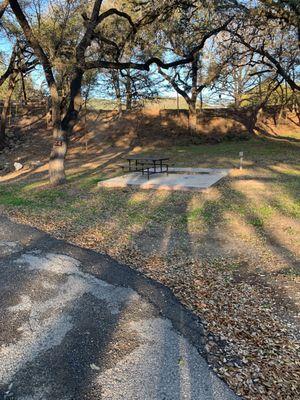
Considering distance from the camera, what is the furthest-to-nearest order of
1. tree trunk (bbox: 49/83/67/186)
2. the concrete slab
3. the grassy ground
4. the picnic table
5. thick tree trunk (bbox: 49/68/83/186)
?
the picnic table → tree trunk (bbox: 49/83/67/186) → thick tree trunk (bbox: 49/68/83/186) → the concrete slab → the grassy ground

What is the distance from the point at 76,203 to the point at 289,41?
10.0 metres

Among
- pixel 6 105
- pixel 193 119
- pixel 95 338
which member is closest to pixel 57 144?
pixel 95 338

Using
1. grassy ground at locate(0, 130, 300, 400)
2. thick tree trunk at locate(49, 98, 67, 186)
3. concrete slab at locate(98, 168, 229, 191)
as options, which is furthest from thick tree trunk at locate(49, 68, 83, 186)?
concrete slab at locate(98, 168, 229, 191)

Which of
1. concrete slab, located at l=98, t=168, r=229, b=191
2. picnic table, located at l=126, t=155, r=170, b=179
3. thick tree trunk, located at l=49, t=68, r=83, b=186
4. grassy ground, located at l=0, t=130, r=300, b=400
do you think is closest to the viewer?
grassy ground, located at l=0, t=130, r=300, b=400

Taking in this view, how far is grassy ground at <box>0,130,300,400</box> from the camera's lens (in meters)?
3.00

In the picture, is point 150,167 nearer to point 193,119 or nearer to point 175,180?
point 175,180

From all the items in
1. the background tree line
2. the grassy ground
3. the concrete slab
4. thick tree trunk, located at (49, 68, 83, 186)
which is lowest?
the grassy ground

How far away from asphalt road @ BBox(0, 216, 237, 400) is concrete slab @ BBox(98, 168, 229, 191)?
489cm

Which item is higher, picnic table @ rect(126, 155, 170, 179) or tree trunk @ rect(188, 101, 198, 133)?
tree trunk @ rect(188, 101, 198, 133)

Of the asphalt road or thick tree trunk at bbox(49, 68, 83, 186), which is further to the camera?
thick tree trunk at bbox(49, 68, 83, 186)

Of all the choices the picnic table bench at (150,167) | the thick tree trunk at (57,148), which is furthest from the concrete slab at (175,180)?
the thick tree trunk at (57,148)

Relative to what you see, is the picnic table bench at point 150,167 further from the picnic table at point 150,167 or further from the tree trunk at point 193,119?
the tree trunk at point 193,119

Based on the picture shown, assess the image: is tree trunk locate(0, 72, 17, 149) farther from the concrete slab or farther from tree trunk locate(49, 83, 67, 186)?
the concrete slab

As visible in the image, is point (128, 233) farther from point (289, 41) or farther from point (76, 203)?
point (289, 41)
